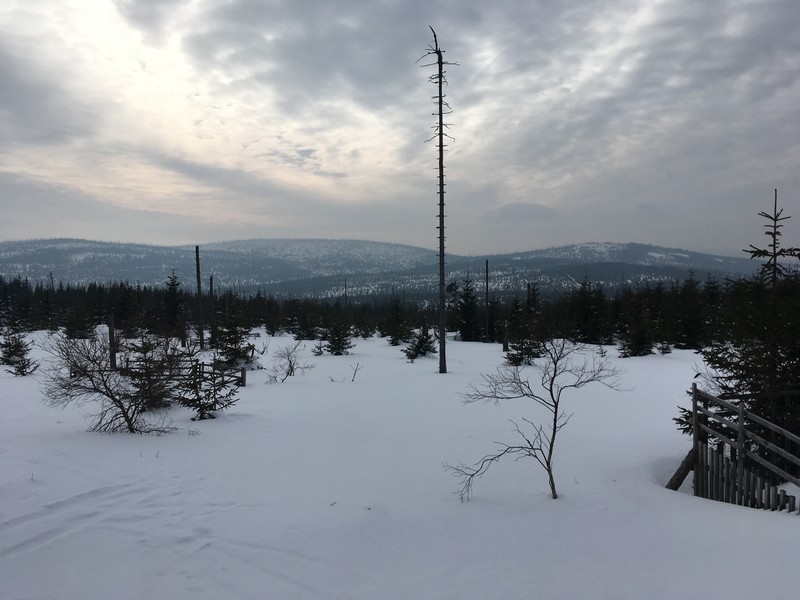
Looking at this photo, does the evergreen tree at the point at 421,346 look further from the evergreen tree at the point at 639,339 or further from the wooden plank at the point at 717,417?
the wooden plank at the point at 717,417

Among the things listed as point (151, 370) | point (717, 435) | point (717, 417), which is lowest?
point (717, 435)

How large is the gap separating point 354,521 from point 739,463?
585cm

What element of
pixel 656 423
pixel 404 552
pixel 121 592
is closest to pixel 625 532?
pixel 404 552

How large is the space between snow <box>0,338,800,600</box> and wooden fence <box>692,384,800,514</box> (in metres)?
0.63

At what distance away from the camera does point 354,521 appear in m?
5.94

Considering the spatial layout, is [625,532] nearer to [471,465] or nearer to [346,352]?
[471,465]

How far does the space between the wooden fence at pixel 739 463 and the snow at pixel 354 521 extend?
24.8 inches

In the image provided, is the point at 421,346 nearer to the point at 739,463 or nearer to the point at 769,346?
the point at 769,346

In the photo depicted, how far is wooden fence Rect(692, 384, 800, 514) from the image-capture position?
6312 mm

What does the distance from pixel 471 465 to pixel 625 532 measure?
3.18 meters

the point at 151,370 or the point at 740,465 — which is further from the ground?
the point at 151,370

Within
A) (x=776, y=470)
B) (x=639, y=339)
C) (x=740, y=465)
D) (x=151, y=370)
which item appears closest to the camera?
(x=776, y=470)

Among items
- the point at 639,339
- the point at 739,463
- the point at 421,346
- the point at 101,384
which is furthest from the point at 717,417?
the point at 639,339

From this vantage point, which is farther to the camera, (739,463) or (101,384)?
(101,384)
